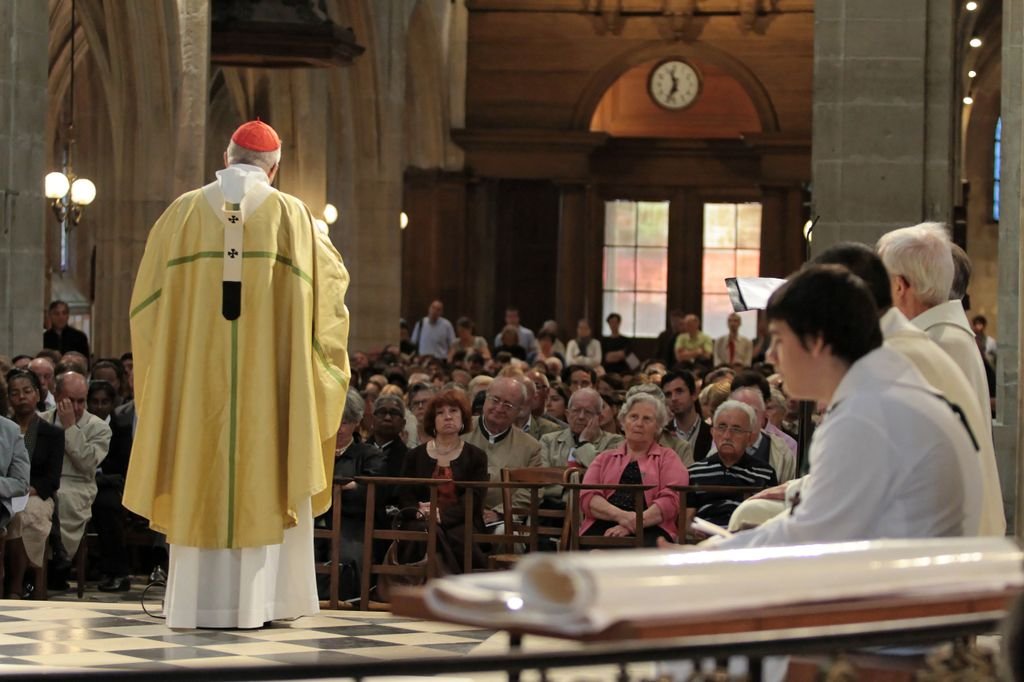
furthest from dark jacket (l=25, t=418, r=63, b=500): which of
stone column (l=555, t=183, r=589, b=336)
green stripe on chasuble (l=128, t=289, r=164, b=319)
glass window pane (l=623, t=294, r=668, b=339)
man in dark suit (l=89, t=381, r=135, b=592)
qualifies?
glass window pane (l=623, t=294, r=668, b=339)

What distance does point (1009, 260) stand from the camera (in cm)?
1282

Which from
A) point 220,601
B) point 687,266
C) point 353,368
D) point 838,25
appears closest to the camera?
point 220,601

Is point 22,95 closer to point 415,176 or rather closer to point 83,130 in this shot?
point 415,176

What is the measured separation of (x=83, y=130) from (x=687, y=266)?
413 inches

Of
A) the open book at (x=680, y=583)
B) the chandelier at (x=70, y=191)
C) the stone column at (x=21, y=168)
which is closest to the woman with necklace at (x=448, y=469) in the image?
the stone column at (x=21, y=168)

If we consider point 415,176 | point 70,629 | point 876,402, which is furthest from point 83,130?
point 876,402

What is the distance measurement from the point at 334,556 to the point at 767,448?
2.42 meters

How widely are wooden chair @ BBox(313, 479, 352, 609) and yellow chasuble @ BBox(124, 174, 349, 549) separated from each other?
1424mm

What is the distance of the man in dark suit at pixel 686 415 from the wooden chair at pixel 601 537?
8.58 ft

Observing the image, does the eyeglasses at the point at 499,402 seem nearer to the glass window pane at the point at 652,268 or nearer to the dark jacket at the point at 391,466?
the dark jacket at the point at 391,466

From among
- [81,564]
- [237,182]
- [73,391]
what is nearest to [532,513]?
[237,182]

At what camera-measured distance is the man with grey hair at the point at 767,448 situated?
10070 mm

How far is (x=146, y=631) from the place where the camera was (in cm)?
762

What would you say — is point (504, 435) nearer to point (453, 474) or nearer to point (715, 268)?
point (453, 474)
